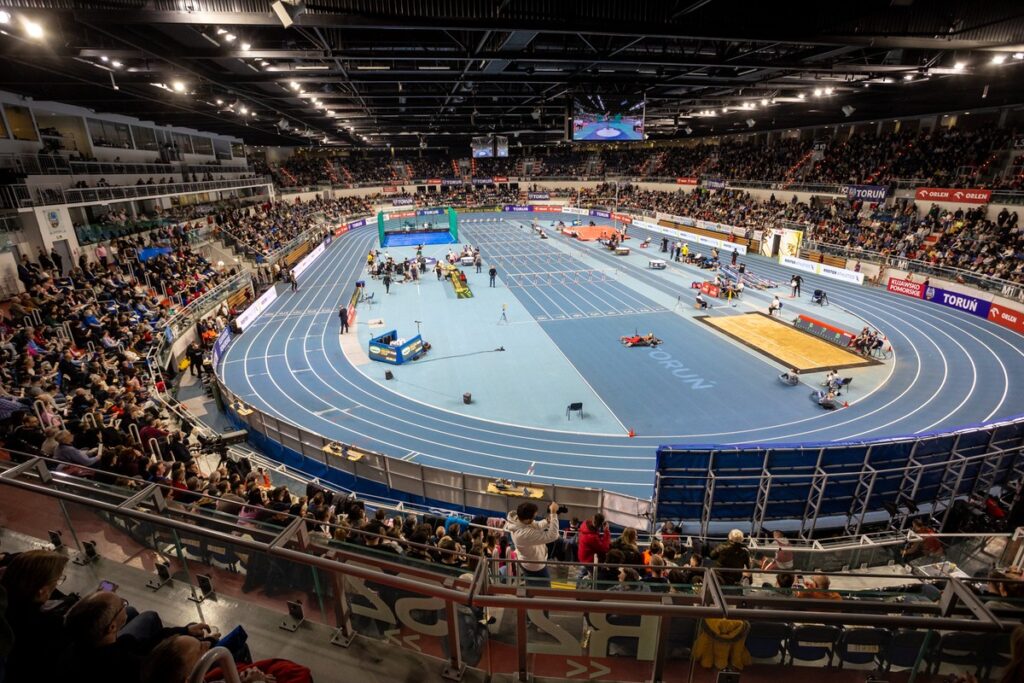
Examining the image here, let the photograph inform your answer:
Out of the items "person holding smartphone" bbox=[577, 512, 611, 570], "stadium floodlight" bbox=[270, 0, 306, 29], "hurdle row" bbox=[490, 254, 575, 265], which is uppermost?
"stadium floodlight" bbox=[270, 0, 306, 29]

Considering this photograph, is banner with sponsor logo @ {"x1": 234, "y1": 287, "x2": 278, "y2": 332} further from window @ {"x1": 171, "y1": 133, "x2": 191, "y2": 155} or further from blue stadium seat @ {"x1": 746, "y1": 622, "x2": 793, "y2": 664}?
blue stadium seat @ {"x1": 746, "y1": 622, "x2": 793, "y2": 664}

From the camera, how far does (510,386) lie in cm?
1941

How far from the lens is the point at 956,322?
25.6 meters

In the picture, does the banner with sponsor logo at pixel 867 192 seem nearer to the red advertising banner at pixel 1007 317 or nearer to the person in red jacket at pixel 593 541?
the red advertising banner at pixel 1007 317

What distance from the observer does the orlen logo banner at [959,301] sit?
26078 mm

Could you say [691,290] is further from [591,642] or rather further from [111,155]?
[111,155]

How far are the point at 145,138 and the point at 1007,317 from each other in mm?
56308

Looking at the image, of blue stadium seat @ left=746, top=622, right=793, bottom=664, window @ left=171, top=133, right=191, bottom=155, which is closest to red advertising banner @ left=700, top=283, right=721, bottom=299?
blue stadium seat @ left=746, top=622, right=793, bottom=664

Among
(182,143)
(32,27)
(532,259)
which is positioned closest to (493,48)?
(32,27)

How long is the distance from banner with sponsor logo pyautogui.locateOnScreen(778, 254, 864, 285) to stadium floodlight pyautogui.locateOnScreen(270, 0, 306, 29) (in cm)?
3510

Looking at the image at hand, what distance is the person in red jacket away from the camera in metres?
7.04

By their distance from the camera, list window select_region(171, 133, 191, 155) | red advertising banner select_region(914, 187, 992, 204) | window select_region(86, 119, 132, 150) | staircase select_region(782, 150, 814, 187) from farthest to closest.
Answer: staircase select_region(782, 150, 814, 187) → window select_region(171, 133, 191, 155) → window select_region(86, 119, 132, 150) → red advertising banner select_region(914, 187, 992, 204)

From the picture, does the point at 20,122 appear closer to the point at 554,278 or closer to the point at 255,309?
the point at 255,309

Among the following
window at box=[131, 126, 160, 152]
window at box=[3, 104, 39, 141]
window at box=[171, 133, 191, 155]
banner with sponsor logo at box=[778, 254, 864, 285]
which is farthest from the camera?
window at box=[171, 133, 191, 155]
